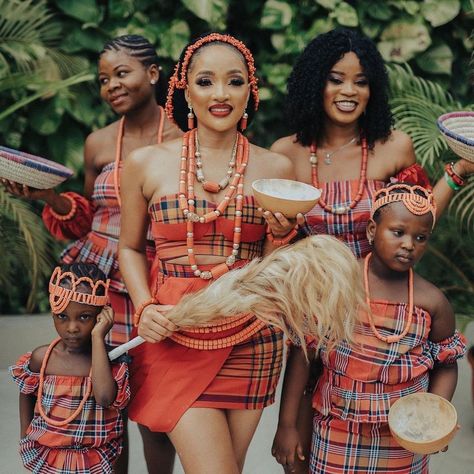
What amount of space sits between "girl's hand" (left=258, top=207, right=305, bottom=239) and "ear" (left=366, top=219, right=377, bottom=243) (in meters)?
0.35

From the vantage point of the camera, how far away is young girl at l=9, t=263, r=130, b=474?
273cm

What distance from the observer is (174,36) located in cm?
574

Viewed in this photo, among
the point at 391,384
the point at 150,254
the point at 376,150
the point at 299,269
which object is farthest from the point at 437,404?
the point at 150,254

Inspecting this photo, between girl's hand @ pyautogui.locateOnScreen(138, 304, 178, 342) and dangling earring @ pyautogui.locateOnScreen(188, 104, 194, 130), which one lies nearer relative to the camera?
girl's hand @ pyautogui.locateOnScreen(138, 304, 178, 342)

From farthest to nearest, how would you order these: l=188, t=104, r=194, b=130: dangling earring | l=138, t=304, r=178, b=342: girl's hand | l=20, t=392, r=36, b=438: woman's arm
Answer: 1. l=20, t=392, r=36, b=438: woman's arm
2. l=188, t=104, r=194, b=130: dangling earring
3. l=138, t=304, r=178, b=342: girl's hand

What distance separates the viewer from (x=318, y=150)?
10.1 ft

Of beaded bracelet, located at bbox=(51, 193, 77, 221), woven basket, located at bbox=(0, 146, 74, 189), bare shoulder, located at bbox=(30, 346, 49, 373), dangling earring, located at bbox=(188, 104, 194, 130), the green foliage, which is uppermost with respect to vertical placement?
the green foliage

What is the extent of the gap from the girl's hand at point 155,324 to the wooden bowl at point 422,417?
761mm

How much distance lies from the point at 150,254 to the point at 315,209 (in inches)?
27.3

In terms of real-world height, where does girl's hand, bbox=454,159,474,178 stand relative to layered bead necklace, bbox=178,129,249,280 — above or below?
above

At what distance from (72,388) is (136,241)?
55 centimetres

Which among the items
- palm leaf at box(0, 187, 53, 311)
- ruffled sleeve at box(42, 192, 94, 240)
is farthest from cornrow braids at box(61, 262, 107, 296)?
palm leaf at box(0, 187, 53, 311)

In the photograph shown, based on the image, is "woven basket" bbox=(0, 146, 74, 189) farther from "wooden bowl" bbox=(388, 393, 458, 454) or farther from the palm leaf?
the palm leaf

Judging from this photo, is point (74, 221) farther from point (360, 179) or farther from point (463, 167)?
point (463, 167)
